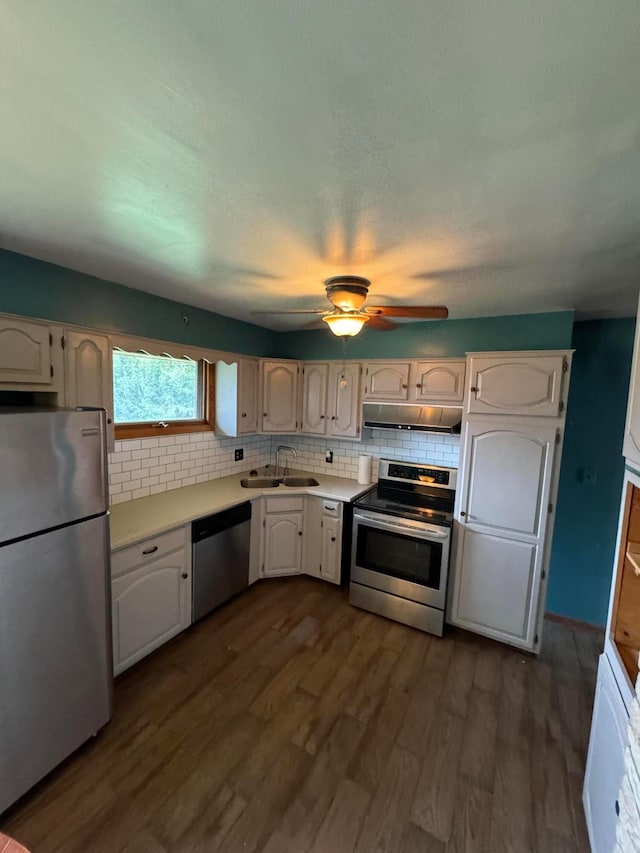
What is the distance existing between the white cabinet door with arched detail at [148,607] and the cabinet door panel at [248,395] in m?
1.28

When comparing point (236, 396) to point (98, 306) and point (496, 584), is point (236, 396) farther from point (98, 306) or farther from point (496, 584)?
point (496, 584)

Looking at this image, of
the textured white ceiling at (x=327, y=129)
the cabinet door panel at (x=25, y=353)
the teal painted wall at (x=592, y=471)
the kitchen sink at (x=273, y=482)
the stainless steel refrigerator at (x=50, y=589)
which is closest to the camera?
the textured white ceiling at (x=327, y=129)

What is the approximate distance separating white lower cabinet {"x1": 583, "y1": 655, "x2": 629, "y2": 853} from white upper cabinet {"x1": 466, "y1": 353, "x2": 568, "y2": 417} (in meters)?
1.46

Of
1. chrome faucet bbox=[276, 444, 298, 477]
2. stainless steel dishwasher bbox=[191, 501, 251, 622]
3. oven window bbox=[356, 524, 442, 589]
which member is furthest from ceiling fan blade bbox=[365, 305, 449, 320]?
chrome faucet bbox=[276, 444, 298, 477]

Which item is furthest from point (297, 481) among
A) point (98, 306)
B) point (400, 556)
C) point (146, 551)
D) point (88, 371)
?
point (98, 306)

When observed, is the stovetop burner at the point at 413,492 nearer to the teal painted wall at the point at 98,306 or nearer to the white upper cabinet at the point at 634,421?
the white upper cabinet at the point at 634,421

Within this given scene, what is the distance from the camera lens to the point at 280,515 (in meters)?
3.25

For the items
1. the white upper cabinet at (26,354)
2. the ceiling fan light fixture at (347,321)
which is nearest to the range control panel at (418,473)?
the ceiling fan light fixture at (347,321)

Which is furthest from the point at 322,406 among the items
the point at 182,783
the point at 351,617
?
the point at 182,783

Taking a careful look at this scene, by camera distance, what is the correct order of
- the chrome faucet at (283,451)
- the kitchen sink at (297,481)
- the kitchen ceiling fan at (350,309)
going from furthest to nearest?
the chrome faucet at (283,451) < the kitchen sink at (297,481) < the kitchen ceiling fan at (350,309)

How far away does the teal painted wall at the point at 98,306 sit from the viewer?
6.20ft

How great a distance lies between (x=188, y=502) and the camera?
2746 millimetres

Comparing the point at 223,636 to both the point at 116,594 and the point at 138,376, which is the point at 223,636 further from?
the point at 138,376

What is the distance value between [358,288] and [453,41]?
3.96 ft
